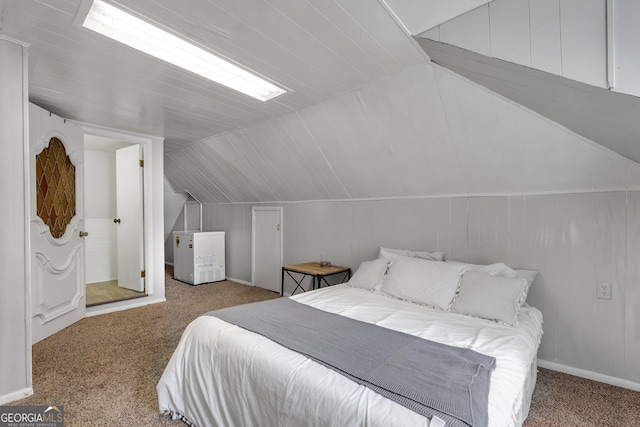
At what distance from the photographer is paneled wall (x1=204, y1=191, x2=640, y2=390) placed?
90.0 inches

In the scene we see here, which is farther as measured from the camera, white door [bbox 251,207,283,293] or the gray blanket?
white door [bbox 251,207,283,293]

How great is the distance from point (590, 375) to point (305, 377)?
7.83 feet

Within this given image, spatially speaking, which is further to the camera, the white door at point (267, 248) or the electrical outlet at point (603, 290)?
the white door at point (267, 248)

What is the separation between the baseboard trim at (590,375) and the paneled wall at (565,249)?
22 mm

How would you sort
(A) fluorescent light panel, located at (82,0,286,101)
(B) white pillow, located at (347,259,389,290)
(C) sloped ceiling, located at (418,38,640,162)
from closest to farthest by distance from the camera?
(C) sloped ceiling, located at (418,38,640,162) < (A) fluorescent light panel, located at (82,0,286,101) < (B) white pillow, located at (347,259,389,290)

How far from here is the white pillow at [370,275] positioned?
2.94 metres

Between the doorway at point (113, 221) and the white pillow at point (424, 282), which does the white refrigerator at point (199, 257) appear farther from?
the white pillow at point (424, 282)

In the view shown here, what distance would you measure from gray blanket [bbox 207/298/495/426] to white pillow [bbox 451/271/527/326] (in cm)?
71

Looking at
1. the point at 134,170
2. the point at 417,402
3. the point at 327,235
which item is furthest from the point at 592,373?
the point at 134,170

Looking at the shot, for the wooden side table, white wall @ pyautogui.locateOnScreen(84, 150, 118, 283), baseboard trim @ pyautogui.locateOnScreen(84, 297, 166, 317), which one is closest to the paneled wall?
the wooden side table

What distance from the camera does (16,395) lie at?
6.91 ft

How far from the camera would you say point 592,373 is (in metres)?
2.41

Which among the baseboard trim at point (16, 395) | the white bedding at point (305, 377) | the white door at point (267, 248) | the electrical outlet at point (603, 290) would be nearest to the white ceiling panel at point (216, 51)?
the white bedding at point (305, 377)

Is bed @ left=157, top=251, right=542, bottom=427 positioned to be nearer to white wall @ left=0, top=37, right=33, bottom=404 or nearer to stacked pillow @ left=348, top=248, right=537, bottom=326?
stacked pillow @ left=348, top=248, right=537, bottom=326
